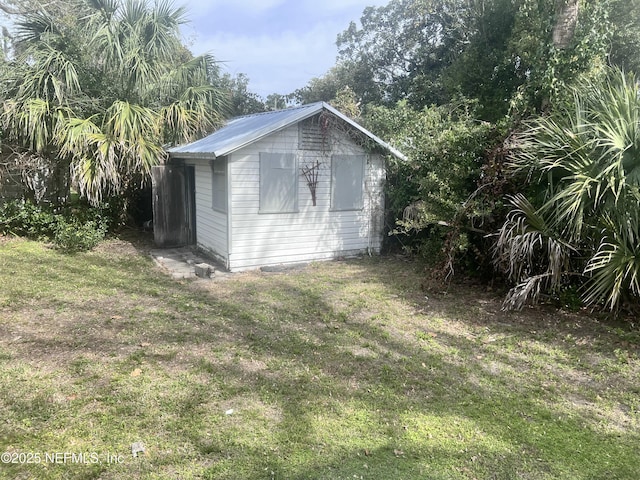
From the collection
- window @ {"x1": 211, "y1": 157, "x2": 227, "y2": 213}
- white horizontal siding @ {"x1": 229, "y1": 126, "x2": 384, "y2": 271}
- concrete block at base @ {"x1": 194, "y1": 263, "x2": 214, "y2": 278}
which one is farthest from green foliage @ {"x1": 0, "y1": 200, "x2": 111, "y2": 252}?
white horizontal siding @ {"x1": 229, "y1": 126, "x2": 384, "y2": 271}

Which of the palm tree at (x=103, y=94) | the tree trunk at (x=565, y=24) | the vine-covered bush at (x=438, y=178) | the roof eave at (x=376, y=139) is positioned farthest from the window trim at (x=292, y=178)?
the tree trunk at (x=565, y=24)

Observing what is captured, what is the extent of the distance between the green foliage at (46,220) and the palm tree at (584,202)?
26.4ft

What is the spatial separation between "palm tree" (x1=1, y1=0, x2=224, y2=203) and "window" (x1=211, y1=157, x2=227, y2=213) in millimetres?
1743

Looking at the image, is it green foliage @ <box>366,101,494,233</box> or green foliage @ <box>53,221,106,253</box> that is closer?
green foliage @ <box>366,101,494,233</box>

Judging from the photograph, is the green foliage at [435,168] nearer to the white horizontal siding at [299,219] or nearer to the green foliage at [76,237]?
the white horizontal siding at [299,219]

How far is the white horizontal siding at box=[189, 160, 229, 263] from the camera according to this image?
833 cm

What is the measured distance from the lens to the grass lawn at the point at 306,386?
291 centimetres

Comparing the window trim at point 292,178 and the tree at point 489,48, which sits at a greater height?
the tree at point 489,48

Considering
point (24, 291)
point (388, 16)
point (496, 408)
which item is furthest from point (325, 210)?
point (388, 16)

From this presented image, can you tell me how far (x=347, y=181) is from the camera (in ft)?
29.5

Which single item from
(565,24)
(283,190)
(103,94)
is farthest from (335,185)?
(103,94)

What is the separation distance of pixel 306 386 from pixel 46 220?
8355 millimetres

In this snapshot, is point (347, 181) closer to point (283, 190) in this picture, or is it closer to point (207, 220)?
point (283, 190)

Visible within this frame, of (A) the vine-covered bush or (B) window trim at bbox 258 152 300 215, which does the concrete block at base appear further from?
(A) the vine-covered bush
